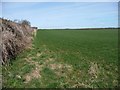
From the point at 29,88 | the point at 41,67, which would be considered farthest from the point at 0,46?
the point at 29,88

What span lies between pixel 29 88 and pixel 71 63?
471cm

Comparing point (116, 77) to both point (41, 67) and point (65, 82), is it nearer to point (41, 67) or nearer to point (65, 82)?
point (65, 82)

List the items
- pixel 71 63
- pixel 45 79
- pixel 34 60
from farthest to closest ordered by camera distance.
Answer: pixel 34 60, pixel 71 63, pixel 45 79

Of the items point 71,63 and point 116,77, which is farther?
point 71,63

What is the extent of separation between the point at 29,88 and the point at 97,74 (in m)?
3.81

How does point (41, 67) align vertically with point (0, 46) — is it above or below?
below

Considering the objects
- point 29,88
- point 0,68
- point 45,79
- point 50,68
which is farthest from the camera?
point 50,68

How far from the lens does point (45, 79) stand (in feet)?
40.0

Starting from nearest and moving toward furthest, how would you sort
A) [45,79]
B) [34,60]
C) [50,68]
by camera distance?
[45,79]
[50,68]
[34,60]

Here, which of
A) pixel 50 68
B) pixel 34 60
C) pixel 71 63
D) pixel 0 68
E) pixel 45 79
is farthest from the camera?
pixel 34 60

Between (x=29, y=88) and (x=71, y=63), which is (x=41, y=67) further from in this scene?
(x=29, y=88)

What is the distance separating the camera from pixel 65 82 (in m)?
11.7

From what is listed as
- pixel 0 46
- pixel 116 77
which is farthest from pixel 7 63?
pixel 116 77

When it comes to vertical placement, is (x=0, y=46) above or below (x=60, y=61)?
above
